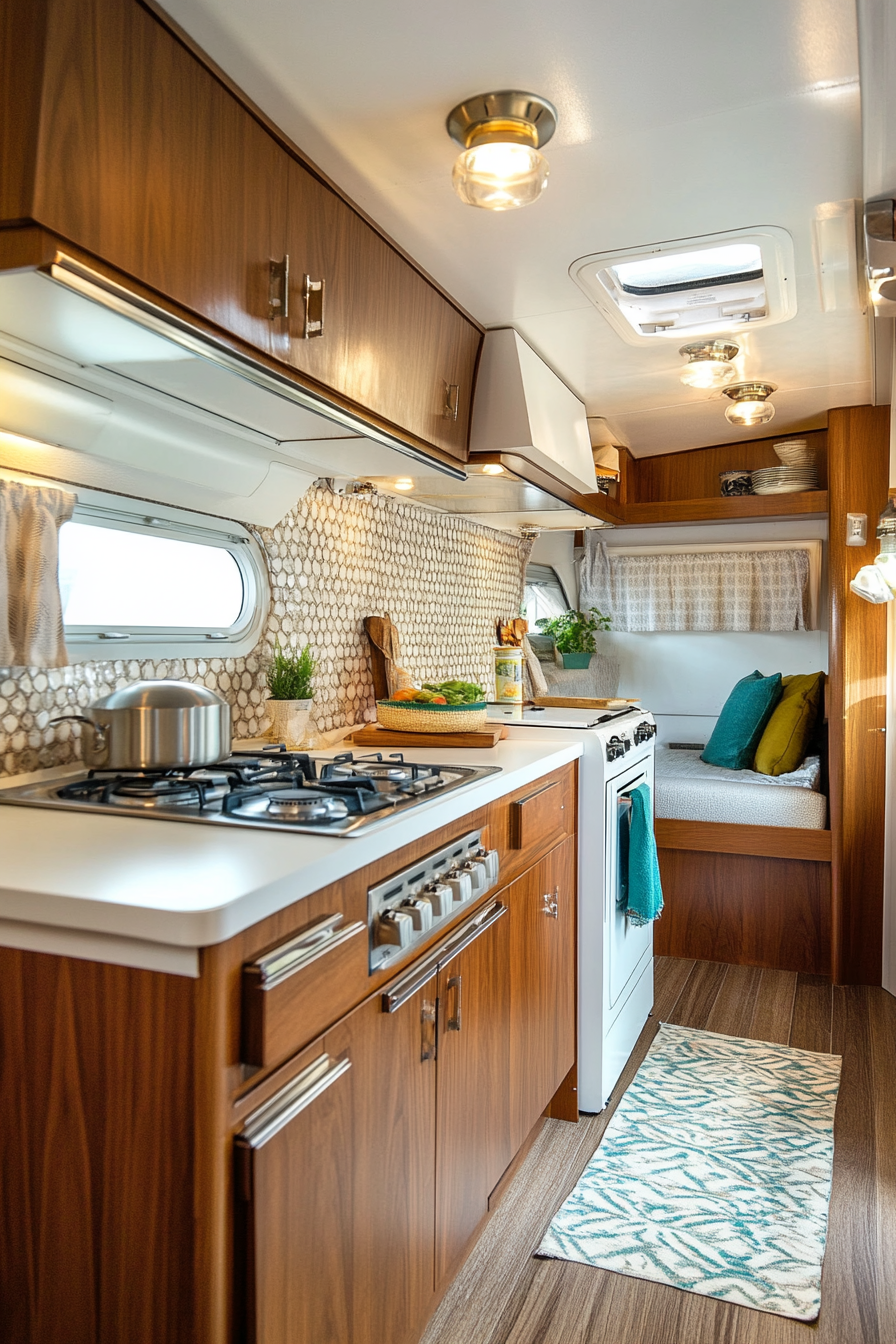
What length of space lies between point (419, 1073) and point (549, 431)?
196 centimetres

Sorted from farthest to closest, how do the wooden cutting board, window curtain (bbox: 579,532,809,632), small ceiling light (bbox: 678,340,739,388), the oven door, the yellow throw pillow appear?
window curtain (bbox: 579,532,809,632) < the yellow throw pillow < small ceiling light (bbox: 678,340,739,388) < the oven door < the wooden cutting board

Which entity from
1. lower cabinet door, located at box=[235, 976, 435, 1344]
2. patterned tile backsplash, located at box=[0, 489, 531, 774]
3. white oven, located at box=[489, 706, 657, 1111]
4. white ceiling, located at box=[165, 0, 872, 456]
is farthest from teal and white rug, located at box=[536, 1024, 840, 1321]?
white ceiling, located at box=[165, 0, 872, 456]

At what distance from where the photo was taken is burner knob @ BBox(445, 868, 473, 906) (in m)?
1.62

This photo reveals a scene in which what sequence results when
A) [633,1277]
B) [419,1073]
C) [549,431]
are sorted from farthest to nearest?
[549,431] → [633,1277] → [419,1073]

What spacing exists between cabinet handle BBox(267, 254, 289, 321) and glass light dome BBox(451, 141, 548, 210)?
1.20 ft

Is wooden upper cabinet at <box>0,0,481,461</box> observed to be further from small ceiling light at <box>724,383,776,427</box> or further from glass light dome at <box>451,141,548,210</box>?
small ceiling light at <box>724,383,776,427</box>

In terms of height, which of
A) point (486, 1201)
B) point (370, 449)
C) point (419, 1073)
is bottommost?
point (486, 1201)

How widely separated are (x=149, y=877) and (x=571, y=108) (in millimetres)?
1475

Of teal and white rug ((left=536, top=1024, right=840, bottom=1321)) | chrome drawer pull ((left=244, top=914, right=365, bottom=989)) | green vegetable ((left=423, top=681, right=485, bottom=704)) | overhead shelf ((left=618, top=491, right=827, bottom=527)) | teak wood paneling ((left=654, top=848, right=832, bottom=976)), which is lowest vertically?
teal and white rug ((left=536, top=1024, right=840, bottom=1321))

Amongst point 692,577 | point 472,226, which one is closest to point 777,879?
point 692,577

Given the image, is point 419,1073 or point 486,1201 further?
point 486,1201

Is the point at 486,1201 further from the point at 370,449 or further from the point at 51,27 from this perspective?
the point at 51,27

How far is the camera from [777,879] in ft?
12.6

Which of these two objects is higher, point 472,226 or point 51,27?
point 472,226
